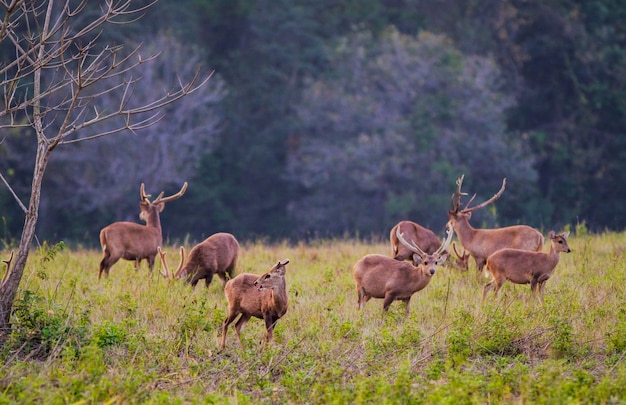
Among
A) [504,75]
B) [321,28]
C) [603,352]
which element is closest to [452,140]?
[504,75]

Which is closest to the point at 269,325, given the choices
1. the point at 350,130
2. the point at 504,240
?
the point at 504,240

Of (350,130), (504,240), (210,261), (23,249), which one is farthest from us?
(350,130)

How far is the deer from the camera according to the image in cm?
1199

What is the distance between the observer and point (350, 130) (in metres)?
33.1

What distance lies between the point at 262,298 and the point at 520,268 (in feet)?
11.3

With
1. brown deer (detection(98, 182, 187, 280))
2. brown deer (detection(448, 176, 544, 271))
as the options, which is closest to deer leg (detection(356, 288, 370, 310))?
brown deer (detection(448, 176, 544, 271))

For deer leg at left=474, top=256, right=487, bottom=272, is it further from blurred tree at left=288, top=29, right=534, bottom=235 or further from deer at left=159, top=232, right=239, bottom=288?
blurred tree at left=288, top=29, right=534, bottom=235

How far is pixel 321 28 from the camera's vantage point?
37375mm

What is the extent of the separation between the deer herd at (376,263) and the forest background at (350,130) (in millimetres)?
17288

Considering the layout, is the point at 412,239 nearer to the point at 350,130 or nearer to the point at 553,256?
the point at 553,256

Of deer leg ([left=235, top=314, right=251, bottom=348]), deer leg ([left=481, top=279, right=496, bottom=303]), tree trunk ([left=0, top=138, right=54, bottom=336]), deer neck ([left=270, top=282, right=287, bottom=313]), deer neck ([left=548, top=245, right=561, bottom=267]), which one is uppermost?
tree trunk ([left=0, top=138, right=54, bottom=336])

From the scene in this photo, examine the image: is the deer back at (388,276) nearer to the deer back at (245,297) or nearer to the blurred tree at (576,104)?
the deer back at (245,297)

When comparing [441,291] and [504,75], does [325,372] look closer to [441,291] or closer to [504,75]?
[441,291]

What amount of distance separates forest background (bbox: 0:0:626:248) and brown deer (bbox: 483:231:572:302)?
1902 centimetres
